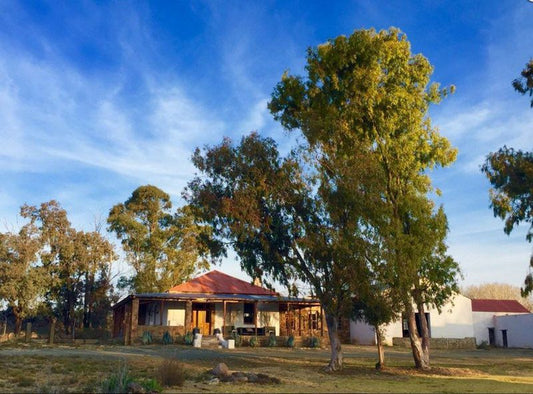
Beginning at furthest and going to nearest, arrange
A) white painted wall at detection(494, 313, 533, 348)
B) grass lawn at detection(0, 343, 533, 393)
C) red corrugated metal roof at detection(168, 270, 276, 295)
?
white painted wall at detection(494, 313, 533, 348)
red corrugated metal roof at detection(168, 270, 276, 295)
grass lawn at detection(0, 343, 533, 393)

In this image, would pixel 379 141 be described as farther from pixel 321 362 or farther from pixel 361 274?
pixel 321 362

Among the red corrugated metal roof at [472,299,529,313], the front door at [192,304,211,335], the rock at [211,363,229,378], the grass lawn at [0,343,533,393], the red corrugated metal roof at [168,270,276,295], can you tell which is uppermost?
the red corrugated metal roof at [168,270,276,295]

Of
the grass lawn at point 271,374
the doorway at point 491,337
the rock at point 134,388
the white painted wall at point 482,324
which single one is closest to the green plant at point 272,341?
the grass lawn at point 271,374

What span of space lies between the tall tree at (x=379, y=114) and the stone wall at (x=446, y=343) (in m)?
19.9

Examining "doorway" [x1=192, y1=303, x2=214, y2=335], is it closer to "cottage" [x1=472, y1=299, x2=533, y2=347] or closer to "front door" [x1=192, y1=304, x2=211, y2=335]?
"front door" [x1=192, y1=304, x2=211, y2=335]

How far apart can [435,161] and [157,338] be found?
68.3 feet

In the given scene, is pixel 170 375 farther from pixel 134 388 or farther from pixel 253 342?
pixel 253 342

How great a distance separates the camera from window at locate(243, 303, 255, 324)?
39219 millimetres

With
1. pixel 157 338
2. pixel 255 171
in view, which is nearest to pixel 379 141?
pixel 255 171

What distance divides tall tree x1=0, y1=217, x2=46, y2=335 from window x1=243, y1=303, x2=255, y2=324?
57.7 feet

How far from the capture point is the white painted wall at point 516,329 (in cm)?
4341

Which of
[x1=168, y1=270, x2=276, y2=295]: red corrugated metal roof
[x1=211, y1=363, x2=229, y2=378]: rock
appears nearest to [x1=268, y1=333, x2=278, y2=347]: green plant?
[x1=168, y1=270, x2=276, y2=295]: red corrugated metal roof

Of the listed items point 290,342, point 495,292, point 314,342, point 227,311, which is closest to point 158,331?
point 227,311

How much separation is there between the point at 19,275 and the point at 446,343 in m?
34.8
